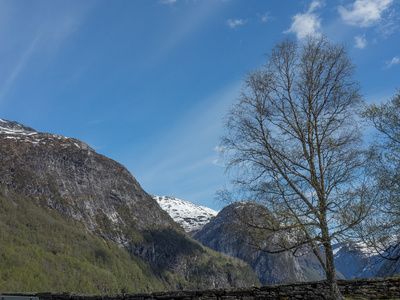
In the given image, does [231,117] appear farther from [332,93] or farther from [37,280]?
[37,280]

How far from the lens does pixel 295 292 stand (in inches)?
517

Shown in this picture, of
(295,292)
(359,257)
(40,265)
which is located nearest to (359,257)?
(359,257)

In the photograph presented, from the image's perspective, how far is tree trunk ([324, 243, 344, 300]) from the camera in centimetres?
1177

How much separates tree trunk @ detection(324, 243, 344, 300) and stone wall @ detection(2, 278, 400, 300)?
112 cm

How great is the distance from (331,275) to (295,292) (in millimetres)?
1929

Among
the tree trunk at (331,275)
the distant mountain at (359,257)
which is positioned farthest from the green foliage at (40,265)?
the tree trunk at (331,275)

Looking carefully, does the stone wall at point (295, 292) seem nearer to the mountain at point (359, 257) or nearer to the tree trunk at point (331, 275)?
the mountain at point (359, 257)

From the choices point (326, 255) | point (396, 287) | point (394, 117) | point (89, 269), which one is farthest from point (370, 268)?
point (89, 269)

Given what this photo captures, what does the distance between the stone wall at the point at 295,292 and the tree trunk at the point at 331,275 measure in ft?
3.68

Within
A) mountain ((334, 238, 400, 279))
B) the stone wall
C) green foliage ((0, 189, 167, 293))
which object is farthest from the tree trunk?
green foliage ((0, 189, 167, 293))

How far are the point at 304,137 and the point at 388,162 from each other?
4234 millimetres

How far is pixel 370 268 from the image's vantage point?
1349 cm

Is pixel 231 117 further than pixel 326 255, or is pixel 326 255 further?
pixel 231 117

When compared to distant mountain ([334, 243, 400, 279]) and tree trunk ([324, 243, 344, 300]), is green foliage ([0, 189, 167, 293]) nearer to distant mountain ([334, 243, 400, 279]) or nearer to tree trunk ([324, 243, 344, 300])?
distant mountain ([334, 243, 400, 279])
